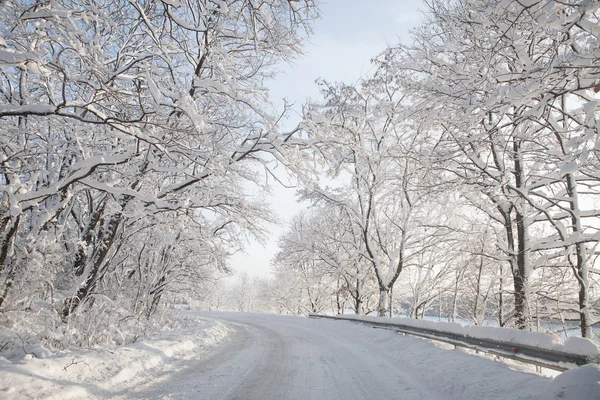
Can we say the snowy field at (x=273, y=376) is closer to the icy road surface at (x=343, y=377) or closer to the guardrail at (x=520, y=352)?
the icy road surface at (x=343, y=377)

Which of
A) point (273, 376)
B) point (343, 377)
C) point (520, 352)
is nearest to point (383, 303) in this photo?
point (343, 377)

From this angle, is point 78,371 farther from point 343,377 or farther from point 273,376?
point 343,377

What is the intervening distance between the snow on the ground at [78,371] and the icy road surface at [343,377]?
0.40 metres

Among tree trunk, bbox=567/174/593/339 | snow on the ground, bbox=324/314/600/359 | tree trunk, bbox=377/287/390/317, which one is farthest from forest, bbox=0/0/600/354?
tree trunk, bbox=377/287/390/317

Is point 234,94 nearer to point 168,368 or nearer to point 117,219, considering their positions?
point 117,219

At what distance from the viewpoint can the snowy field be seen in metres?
3.98

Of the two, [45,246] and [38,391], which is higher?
[45,246]

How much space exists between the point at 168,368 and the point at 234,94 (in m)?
5.68

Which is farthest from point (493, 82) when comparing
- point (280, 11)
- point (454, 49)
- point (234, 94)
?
point (234, 94)

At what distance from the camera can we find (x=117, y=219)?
24.9 feet

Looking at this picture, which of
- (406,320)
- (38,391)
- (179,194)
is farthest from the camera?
(406,320)

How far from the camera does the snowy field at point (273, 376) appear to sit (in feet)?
13.1

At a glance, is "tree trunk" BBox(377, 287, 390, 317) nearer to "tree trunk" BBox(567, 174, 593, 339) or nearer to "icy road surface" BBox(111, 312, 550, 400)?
"icy road surface" BBox(111, 312, 550, 400)

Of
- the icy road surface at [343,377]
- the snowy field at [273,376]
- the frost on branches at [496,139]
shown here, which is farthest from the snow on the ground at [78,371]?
the frost on branches at [496,139]
